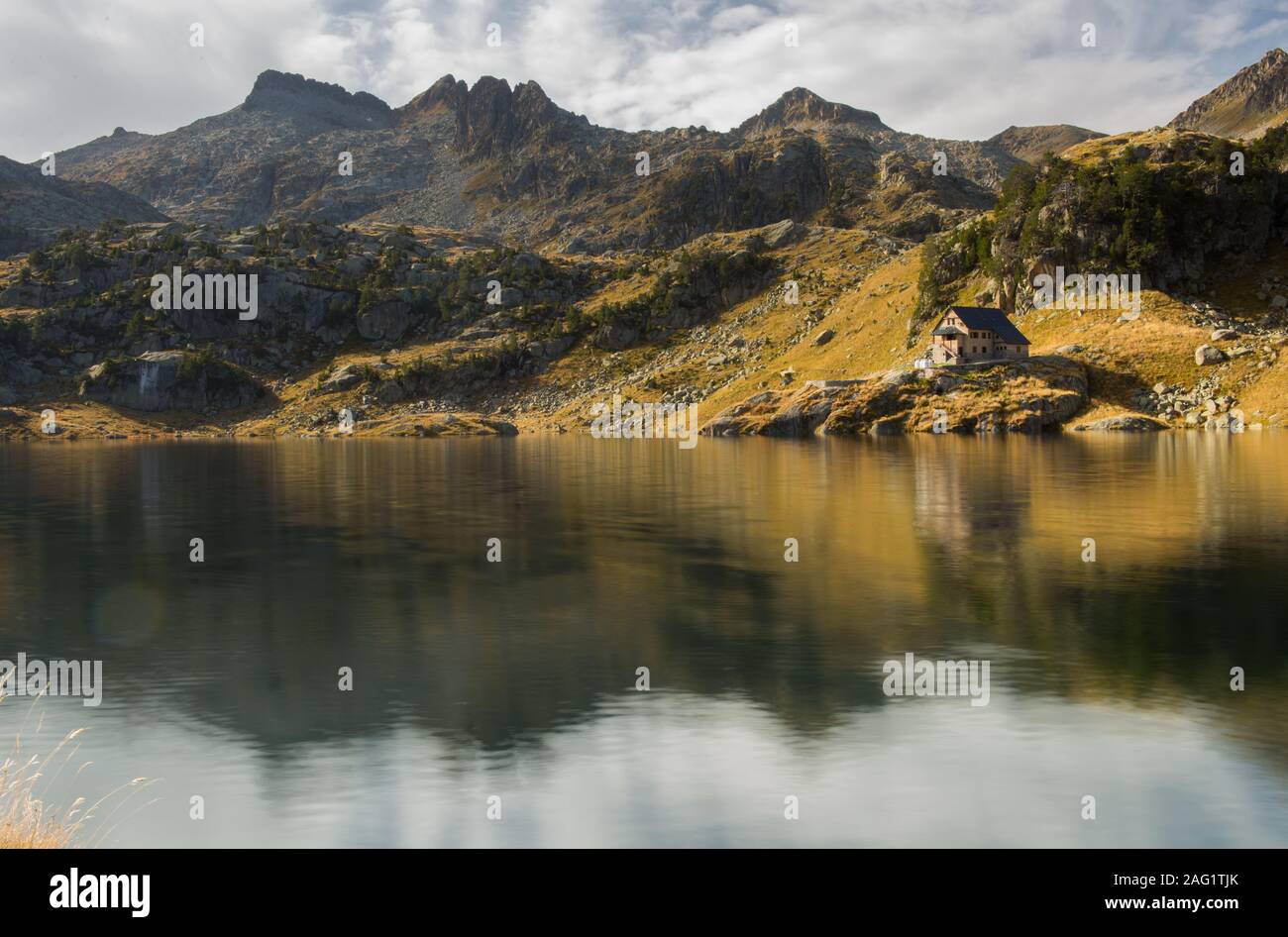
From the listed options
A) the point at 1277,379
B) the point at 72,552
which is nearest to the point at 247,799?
the point at 72,552

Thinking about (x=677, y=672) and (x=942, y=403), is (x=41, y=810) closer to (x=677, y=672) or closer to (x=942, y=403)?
(x=677, y=672)

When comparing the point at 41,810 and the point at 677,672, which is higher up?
the point at 41,810

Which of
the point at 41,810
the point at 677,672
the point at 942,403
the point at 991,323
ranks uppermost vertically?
the point at 991,323

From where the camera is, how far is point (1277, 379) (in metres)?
129

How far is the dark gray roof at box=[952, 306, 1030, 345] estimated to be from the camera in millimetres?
158125

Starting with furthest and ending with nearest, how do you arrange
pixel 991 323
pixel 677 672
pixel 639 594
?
pixel 991 323 → pixel 639 594 → pixel 677 672

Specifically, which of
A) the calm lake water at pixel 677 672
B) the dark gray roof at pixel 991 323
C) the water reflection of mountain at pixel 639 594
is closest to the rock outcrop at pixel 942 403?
the dark gray roof at pixel 991 323

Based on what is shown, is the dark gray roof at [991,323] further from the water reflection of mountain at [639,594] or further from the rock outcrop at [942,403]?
the water reflection of mountain at [639,594]

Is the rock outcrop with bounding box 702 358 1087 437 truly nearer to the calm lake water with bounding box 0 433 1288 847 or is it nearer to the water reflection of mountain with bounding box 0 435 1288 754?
the water reflection of mountain with bounding box 0 435 1288 754

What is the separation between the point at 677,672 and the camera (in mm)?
24766

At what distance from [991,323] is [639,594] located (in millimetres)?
140452

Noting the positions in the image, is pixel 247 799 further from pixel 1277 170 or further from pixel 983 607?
pixel 1277 170

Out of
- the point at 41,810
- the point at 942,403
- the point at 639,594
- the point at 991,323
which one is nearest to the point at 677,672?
the point at 639,594

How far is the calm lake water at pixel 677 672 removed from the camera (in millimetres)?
16328
